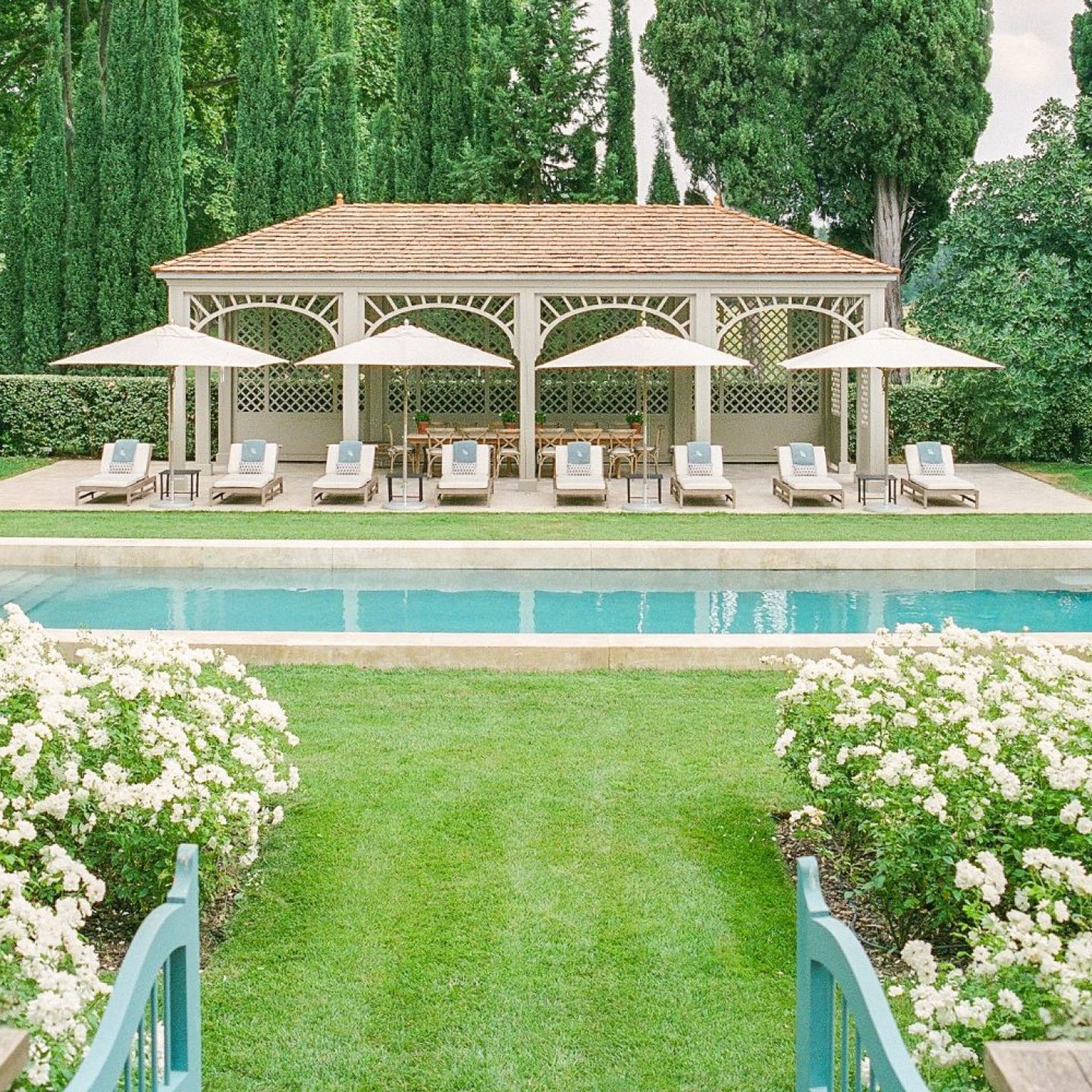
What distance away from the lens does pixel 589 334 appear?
84.1 ft

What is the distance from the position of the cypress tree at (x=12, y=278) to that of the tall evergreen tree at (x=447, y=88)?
858 cm

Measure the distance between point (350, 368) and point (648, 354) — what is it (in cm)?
459

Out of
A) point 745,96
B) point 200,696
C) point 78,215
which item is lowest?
point 200,696

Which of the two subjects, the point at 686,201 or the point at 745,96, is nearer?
the point at 745,96

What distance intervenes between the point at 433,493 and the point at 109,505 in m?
4.35

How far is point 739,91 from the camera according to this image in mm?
30109

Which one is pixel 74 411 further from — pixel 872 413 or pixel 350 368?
pixel 872 413

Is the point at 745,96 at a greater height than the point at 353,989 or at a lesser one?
greater

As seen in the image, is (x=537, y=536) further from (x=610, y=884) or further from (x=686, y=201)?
(x=686, y=201)

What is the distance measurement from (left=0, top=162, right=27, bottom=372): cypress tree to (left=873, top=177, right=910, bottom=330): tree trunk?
16.8 metres

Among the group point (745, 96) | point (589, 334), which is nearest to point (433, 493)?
point (589, 334)

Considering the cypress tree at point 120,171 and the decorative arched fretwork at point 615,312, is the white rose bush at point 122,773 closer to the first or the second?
the decorative arched fretwork at point 615,312

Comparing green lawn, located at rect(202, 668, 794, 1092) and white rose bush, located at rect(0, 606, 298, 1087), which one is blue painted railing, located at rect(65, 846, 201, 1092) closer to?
white rose bush, located at rect(0, 606, 298, 1087)

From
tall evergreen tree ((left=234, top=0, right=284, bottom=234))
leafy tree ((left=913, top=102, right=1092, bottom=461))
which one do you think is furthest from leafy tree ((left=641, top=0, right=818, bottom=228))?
tall evergreen tree ((left=234, top=0, right=284, bottom=234))
